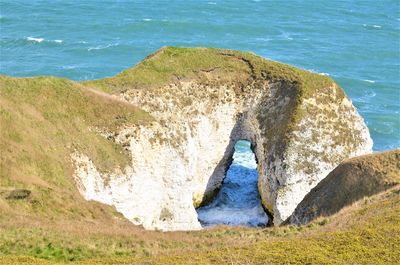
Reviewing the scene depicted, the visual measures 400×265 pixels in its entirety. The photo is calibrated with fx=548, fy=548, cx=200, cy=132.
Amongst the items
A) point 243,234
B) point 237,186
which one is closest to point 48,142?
point 243,234

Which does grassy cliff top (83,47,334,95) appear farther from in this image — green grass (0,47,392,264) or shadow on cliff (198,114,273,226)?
shadow on cliff (198,114,273,226)

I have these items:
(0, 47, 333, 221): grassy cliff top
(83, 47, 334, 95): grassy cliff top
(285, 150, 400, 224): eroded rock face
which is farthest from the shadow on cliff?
(285, 150, 400, 224): eroded rock face

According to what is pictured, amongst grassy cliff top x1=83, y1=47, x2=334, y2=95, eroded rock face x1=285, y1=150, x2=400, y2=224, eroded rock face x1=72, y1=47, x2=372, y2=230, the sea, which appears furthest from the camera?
the sea

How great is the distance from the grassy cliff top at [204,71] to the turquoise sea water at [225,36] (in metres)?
28.3

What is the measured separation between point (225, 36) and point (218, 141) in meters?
65.9

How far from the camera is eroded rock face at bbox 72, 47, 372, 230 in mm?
51031

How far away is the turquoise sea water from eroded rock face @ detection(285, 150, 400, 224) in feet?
134

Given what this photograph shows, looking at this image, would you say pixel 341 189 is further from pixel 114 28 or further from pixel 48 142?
pixel 114 28

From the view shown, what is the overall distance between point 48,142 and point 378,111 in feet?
215

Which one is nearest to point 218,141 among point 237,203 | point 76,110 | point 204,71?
point 237,203

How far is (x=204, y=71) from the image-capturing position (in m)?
63.5

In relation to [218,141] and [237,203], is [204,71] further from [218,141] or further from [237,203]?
[237,203]

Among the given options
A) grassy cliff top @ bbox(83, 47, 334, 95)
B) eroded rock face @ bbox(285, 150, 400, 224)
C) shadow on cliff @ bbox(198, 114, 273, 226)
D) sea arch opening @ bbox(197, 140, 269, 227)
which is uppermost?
grassy cliff top @ bbox(83, 47, 334, 95)

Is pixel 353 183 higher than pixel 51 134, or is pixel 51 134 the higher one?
pixel 51 134
